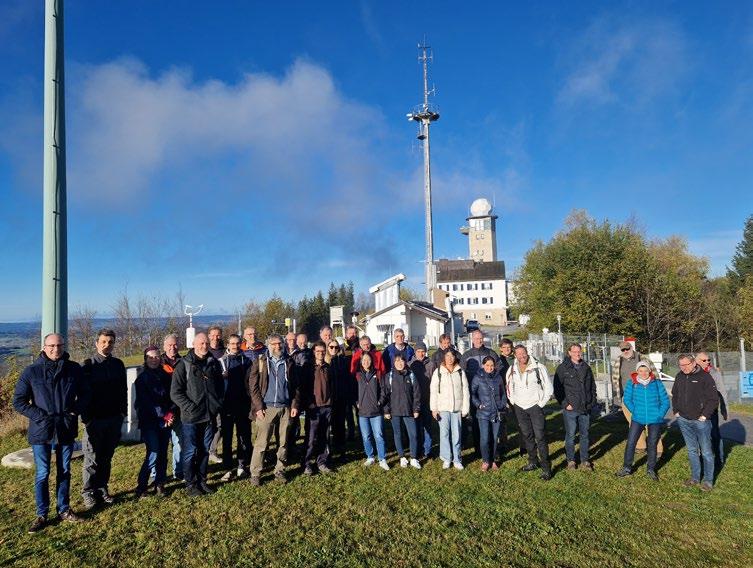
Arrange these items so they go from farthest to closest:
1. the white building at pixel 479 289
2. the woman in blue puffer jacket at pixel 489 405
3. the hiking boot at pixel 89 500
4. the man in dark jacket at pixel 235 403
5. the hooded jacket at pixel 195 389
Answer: the white building at pixel 479 289, the woman in blue puffer jacket at pixel 489 405, the man in dark jacket at pixel 235 403, the hooded jacket at pixel 195 389, the hiking boot at pixel 89 500

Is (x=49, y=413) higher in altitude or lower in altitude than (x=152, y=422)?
higher

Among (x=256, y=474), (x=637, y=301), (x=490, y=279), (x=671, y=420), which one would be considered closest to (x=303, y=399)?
(x=256, y=474)

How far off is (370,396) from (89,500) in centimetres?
368

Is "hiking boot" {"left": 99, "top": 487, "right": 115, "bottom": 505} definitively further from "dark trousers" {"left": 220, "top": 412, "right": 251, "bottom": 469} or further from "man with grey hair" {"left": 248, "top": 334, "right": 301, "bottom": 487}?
"man with grey hair" {"left": 248, "top": 334, "right": 301, "bottom": 487}

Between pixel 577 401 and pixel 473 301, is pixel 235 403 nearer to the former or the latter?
pixel 577 401

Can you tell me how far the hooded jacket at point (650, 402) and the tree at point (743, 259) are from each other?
4037 cm

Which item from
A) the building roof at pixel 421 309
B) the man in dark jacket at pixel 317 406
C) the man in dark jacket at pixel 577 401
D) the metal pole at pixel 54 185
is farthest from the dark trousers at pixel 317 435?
the building roof at pixel 421 309

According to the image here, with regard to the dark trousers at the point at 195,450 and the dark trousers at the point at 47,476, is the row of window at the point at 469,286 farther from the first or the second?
the dark trousers at the point at 47,476

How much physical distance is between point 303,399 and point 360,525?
6.89 feet

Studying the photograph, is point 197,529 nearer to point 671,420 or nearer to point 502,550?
point 502,550

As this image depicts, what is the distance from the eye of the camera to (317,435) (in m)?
6.79

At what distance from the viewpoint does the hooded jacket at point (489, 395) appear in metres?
7.05

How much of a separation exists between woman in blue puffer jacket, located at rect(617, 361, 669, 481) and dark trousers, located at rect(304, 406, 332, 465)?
14.0ft

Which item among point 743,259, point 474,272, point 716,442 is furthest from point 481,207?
point 716,442
